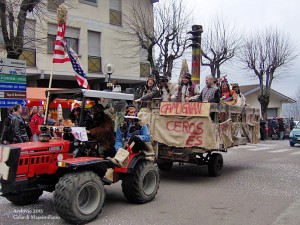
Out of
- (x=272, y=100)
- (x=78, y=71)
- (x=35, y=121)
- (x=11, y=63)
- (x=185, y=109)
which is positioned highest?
(x=272, y=100)

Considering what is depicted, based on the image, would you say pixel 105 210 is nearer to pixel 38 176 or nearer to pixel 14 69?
pixel 38 176

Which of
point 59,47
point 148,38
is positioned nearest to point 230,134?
point 59,47

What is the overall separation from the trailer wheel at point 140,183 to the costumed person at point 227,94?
465 centimetres

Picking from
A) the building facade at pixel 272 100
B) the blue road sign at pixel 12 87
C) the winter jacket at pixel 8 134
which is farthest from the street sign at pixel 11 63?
the building facade at pixel 272 100

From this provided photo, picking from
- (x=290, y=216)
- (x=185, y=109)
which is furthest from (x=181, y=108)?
(x=290, y=216)

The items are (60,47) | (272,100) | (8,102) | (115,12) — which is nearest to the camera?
(60,47)

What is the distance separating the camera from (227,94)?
11.3 metres

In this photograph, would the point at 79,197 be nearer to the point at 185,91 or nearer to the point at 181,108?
the point at 181,108

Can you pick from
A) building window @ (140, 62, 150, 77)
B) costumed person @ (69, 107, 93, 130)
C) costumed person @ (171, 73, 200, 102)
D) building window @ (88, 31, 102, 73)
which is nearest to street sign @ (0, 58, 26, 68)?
costumed person @ (171, 73, 200, 102)

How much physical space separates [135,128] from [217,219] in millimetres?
2205

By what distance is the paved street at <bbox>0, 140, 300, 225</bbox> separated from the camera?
5915 millimetres

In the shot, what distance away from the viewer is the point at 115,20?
24.7 metres

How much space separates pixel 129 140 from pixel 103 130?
0.54 metres

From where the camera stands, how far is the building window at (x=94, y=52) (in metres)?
23.2
